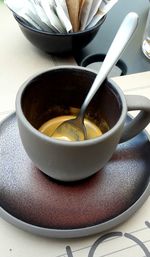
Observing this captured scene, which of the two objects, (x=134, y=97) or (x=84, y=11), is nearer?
(x=134, y=97)

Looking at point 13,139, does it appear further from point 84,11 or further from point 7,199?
point 84,11

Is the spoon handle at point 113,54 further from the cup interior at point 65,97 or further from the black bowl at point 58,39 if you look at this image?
the black bowl at point 58,39

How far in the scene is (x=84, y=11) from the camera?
0.48m

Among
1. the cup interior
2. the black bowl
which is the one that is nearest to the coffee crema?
the cup interior

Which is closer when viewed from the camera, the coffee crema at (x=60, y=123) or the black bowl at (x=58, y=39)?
the coffee crema at (x=60, y=123)

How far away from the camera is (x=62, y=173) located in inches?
12.1

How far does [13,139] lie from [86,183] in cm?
9

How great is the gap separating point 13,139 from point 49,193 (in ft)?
0.24

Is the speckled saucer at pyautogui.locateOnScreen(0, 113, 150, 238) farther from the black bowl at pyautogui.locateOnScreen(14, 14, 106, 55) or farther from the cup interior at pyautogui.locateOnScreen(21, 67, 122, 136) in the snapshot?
the black bowl at pyautogui.locateOnScreen(14, 14, 106, 55)

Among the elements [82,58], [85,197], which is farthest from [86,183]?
[82,58]

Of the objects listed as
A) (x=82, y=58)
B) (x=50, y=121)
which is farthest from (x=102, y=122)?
(x=82, y=58)

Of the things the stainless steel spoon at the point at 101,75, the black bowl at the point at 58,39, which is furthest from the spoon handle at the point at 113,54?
the black bowl at the point at 58,39

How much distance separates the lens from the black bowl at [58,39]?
1.54ft

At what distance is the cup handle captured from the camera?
31 cm
